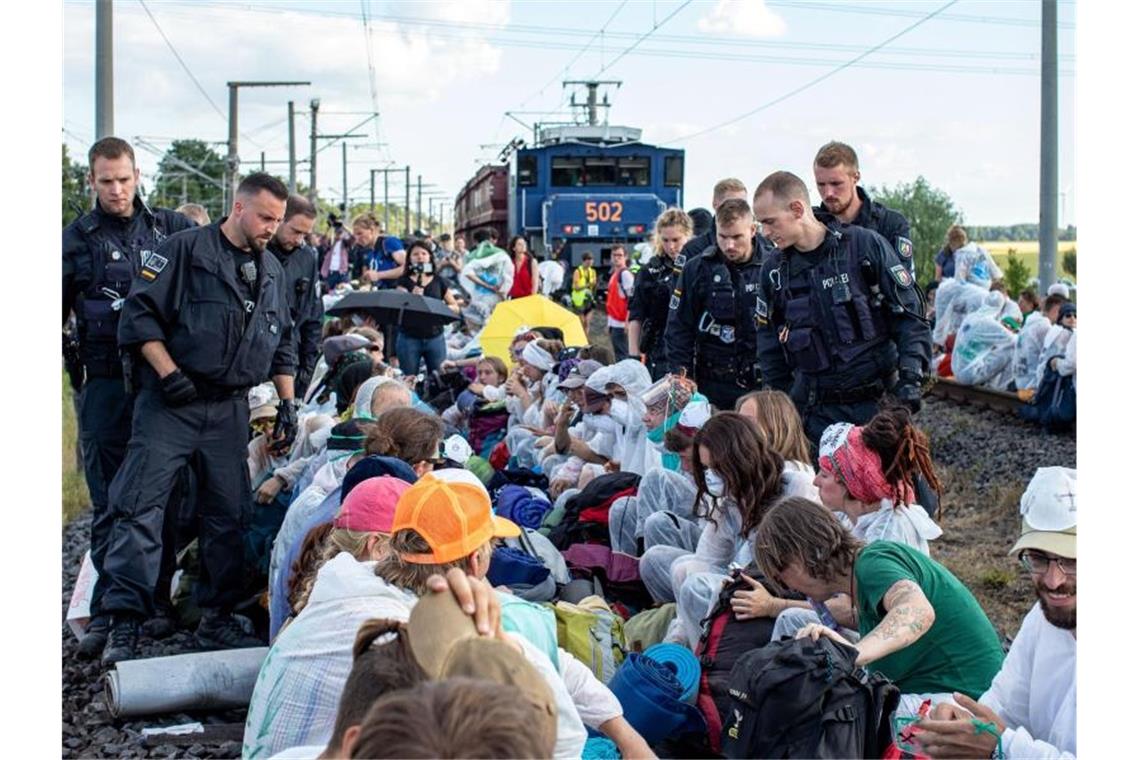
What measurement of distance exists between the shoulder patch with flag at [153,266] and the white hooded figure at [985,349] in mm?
10634

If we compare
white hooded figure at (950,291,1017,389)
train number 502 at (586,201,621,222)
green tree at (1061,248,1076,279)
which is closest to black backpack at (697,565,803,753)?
white hooded figure at (950,291,1017,389)

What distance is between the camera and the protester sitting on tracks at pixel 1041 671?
10.2ft

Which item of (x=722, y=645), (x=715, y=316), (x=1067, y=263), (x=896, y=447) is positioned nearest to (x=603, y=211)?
(x=1067, y=263)

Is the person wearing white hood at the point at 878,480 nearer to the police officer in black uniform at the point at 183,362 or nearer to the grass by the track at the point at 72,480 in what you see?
the police officer in black uniform at the point at 183,362

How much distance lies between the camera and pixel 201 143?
140ft

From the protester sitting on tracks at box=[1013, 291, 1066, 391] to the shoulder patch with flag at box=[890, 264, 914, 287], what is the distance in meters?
7.18

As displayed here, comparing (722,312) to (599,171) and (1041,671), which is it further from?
(599,171)

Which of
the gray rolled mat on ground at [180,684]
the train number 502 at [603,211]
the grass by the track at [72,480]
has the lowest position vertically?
the gray rolled mat on ground at [180,684]

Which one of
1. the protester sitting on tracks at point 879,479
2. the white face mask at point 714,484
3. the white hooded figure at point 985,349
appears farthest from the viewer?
the white hooded figure at point 985,349

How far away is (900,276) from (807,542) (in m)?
2.38

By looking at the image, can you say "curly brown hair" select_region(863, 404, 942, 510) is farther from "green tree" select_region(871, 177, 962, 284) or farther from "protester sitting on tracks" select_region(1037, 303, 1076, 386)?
"green tree" select_region(871, 177, 962, 284)

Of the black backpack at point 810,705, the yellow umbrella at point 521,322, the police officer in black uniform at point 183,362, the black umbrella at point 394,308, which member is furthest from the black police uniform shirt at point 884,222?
the black umbrella at point 394,308

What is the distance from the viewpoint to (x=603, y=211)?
2967cm
